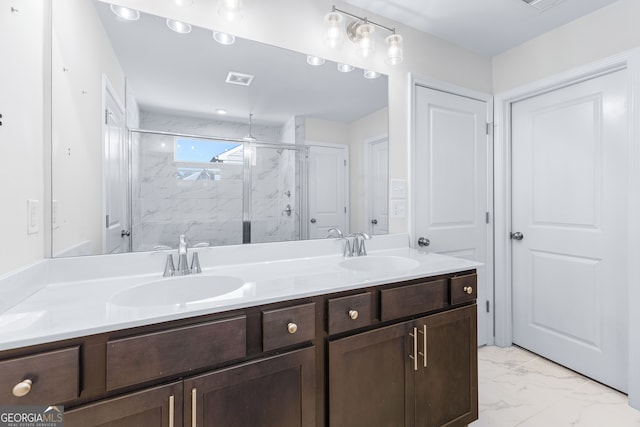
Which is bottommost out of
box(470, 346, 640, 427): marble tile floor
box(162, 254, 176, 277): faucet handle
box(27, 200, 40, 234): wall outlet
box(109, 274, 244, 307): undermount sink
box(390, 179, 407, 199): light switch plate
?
box(470, 346, 640, 427): marble tile floor

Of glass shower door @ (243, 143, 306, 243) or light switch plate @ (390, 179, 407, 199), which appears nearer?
glass shower door @ (243, 143, 306, 243)

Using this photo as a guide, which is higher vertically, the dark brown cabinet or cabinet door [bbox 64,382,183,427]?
cabinet door [bbox 64,382,183,427]

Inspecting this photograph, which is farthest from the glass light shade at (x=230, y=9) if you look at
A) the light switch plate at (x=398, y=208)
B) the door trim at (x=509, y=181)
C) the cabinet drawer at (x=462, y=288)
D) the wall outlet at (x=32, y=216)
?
the door trim at (x=509, y=181)

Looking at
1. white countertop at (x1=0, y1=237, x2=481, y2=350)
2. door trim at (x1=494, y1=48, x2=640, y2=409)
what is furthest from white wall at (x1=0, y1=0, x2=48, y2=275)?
door trim at (x1=494, y1=48, x2=640, y2=409)

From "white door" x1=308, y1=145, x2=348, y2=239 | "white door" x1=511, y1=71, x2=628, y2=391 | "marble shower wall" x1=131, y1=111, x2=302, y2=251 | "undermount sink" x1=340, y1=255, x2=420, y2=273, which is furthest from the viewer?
"white door" x1=511, y1=71, x2=628, y2=391

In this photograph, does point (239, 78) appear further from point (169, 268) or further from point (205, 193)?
point (169, 268)

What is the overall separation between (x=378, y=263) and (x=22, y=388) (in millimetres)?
1383

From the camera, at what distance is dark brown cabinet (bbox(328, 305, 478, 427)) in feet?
3.59

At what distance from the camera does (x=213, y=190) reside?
4.69 ft

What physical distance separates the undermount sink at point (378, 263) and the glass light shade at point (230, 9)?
131cm

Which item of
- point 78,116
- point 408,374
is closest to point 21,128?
point 78,116

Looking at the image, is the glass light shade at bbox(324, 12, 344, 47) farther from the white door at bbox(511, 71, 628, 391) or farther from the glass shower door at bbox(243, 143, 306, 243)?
the white door at bbox(511, 71, 628, 391)

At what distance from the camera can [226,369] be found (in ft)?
2.89

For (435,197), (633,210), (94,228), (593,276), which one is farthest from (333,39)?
(593,276)
